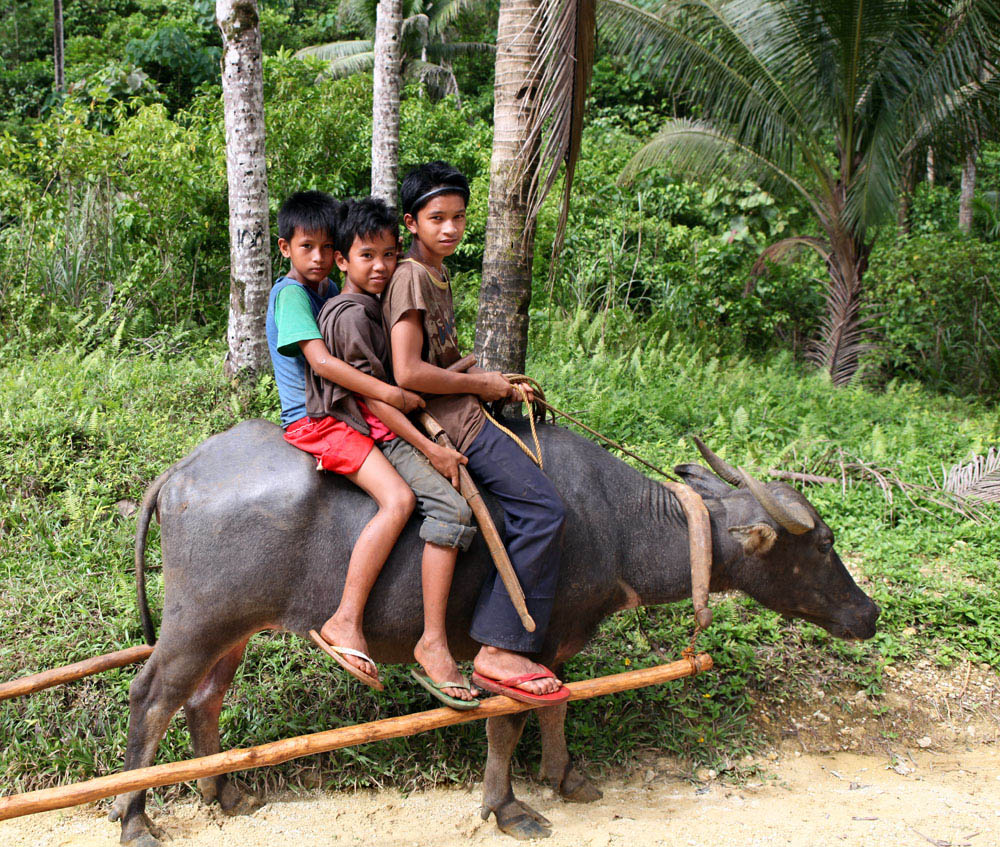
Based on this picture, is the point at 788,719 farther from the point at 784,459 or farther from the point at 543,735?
the point at 784,459

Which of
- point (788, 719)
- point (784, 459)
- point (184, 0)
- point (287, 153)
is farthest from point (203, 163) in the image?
point (184, 0)

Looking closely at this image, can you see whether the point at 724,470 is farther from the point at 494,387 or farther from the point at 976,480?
the point at 976,480

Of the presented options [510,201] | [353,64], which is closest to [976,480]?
[510,201]

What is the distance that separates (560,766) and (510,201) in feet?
8.92

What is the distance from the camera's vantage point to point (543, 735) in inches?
136

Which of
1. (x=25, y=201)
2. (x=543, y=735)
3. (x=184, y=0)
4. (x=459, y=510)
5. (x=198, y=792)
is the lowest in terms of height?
(x=198, y=792)

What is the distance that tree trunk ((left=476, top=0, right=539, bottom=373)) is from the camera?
4.18 meters

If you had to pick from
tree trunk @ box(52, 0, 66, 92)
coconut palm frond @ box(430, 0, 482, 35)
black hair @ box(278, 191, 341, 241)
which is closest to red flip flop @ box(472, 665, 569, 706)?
black hair @ box(278, 191, 341, 241)

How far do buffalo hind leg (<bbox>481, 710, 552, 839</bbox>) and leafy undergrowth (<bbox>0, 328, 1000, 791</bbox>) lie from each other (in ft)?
1.02

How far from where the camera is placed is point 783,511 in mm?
3061

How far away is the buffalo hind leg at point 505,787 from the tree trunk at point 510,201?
1.95m

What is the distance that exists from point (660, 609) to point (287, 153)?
6.85 meters

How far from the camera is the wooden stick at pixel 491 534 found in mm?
2822

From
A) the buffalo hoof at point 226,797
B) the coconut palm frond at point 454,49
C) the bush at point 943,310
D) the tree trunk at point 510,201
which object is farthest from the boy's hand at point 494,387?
the coconut palm frond at point 454,49
